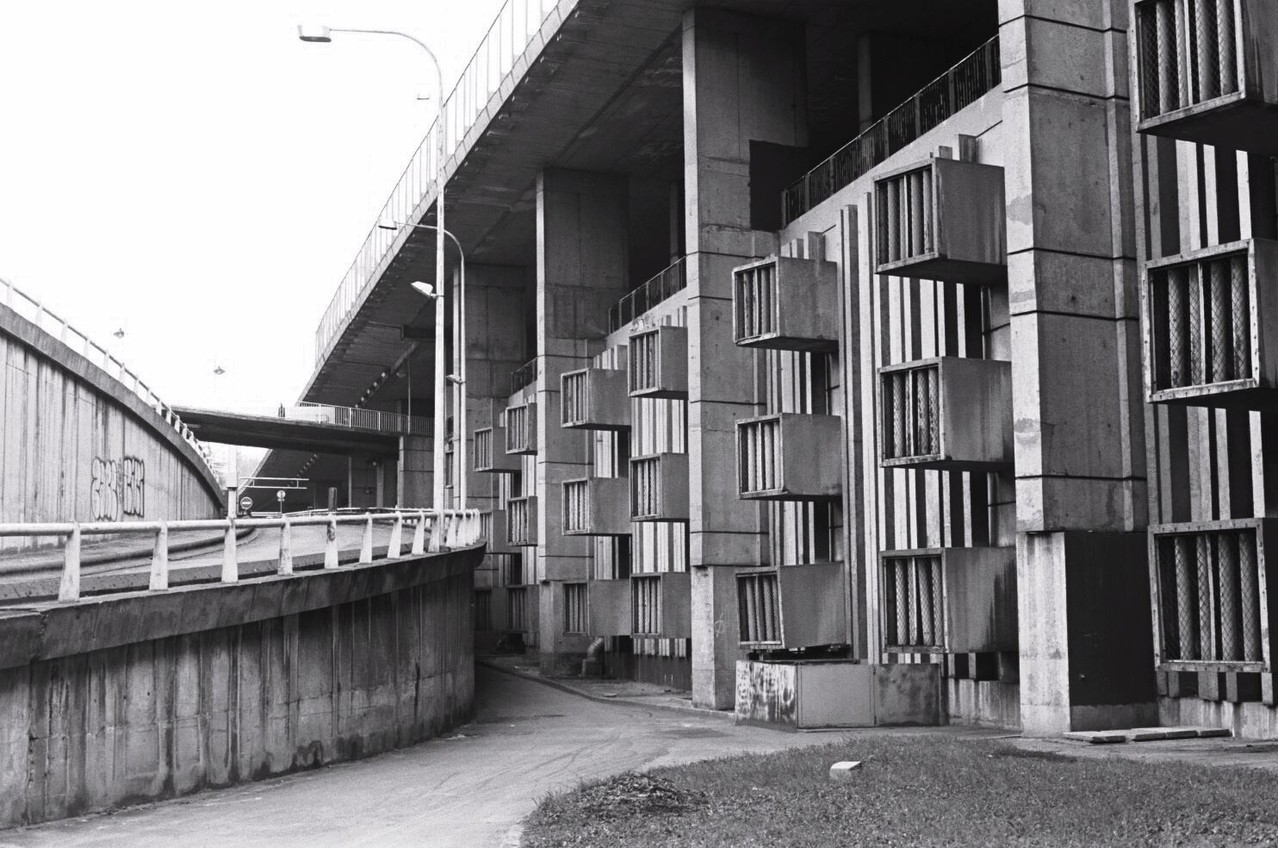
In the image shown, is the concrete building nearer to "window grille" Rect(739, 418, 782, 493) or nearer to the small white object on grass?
"window grille" Rect(739, 418, 782, 493)

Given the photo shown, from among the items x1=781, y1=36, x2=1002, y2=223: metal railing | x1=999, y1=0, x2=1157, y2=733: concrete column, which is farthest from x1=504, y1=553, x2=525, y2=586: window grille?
x1=999, y1=0, x2=1157, y2=733: concrete column

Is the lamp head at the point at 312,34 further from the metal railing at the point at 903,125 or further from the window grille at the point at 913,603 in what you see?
the window grille at the point at 913,603

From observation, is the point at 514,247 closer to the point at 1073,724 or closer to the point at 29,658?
the point at 1073,724

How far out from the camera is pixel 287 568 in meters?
19.6

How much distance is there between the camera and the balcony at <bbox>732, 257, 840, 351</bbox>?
30.3 m

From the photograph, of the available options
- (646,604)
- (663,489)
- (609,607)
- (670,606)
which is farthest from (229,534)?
(609,607)

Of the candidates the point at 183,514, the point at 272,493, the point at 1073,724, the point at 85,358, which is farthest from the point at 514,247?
the point at 272,493

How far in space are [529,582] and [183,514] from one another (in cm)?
1363

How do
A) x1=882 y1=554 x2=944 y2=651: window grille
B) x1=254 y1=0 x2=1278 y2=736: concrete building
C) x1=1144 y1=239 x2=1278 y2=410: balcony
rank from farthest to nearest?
x1=882 y1=554 x2=944 y2=651: window grille, x1=254 y1=0 x2=1278 y2=736: concrete building, x1=1144 y1=239 x2=1278 y2=410: balcony

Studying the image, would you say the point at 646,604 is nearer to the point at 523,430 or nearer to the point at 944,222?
the point at 523,430

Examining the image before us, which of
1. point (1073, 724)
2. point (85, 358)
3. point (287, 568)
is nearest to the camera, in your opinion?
point (287, 568)

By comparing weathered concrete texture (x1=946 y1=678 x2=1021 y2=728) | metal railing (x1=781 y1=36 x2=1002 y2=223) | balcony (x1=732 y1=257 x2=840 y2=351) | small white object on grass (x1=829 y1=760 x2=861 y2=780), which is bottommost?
weathered concrete texture (x1=946 y1=678 x2=1021 y2=728)

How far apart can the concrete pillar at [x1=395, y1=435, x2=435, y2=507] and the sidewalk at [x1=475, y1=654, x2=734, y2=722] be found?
103 feet

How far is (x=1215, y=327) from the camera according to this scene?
18.4m
